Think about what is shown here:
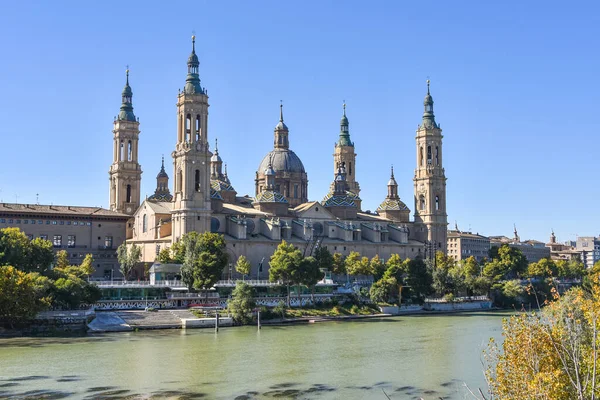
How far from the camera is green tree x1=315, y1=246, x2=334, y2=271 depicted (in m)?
83.8

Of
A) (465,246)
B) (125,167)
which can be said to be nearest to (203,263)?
(125,167)

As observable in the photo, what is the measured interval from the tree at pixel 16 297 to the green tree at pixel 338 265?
38889 mm

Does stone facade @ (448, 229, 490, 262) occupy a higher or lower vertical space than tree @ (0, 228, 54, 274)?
higher

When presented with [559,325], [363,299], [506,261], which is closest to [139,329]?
[363,299]

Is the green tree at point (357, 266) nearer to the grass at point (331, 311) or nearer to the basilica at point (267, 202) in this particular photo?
the basilica at point (267, 202)

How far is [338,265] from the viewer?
284ft

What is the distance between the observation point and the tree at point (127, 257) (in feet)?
Result: 256

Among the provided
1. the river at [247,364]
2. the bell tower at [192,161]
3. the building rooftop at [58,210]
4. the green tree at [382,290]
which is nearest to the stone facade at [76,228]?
the building rooftop at [58,210]

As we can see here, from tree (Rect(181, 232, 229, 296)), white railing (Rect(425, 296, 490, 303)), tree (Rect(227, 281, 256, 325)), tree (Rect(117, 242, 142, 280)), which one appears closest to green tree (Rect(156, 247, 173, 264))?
tree (Rect(117, 242, 142, 280))

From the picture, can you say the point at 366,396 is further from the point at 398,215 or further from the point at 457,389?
the point at 398,215

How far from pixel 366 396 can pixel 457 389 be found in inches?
182

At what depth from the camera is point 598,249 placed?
19425 cm

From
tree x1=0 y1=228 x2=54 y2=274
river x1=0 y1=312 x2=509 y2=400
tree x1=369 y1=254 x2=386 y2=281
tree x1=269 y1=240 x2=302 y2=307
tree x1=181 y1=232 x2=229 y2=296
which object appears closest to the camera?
river x1=0 y1=312 x2=509 y2=400

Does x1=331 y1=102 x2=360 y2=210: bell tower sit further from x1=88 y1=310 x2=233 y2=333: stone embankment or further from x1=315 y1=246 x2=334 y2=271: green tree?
x1=88 y1=310 x2=233 y2=333: stone embankment
